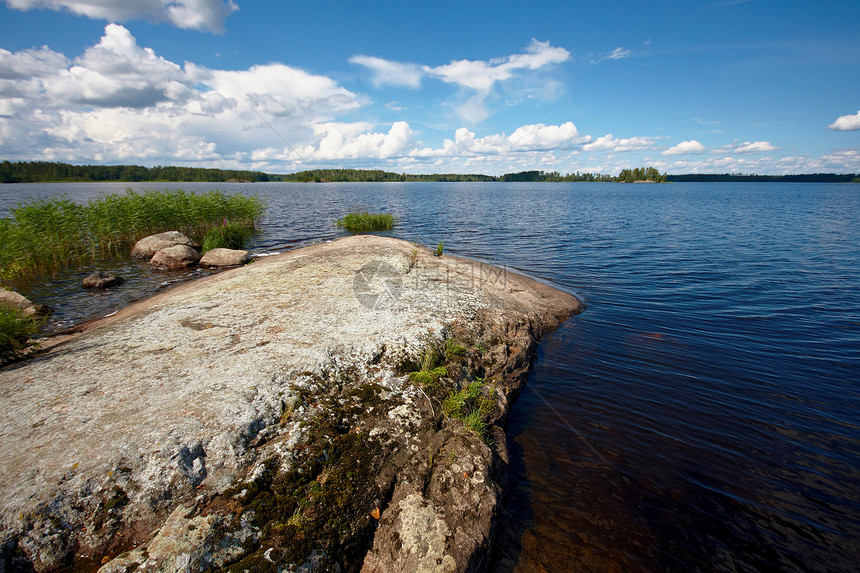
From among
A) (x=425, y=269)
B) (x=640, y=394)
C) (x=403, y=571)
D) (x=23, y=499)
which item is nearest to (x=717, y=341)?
(x=640, y=394)

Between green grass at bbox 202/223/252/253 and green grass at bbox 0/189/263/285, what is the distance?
114 inches

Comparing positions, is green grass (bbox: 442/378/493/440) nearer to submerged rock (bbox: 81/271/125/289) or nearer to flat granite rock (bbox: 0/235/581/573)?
flat granite rock (bbox: 0/235/581/573)

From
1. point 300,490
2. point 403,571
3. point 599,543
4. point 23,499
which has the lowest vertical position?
point 599,543

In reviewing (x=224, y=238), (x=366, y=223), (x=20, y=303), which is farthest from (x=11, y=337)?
(x=366, y=223)

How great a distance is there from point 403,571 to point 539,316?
993 centimetres

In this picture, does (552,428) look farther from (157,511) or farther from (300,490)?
(157,511)

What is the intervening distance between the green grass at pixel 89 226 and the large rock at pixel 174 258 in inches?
166

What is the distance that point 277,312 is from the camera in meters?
9.34

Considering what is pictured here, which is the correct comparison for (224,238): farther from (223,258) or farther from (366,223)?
(366,223)

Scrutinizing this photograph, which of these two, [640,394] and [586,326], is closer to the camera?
[640,394]

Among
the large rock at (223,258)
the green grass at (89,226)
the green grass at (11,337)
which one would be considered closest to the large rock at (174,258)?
the large rock at (223,258)

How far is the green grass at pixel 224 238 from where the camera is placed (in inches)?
913

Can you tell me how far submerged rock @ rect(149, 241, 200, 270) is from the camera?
20.7 meters

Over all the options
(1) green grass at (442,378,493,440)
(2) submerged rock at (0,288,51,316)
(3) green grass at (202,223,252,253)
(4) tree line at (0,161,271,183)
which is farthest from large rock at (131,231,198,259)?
(4) tree line at (0,161,271,183)
